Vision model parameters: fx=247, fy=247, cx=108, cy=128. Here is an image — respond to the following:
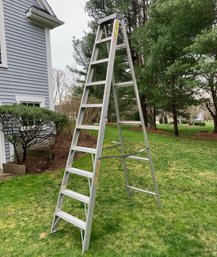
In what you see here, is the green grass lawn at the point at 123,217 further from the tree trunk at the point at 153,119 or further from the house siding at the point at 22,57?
the tree trunk at the point at 153,119

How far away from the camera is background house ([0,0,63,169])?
23.6ft

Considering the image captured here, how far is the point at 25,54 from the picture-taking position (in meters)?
7.88

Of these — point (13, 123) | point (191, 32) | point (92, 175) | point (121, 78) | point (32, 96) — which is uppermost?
point (191, 32)

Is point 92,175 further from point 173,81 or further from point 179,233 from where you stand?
point 173,81

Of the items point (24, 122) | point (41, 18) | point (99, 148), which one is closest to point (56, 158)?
point (24, 122)

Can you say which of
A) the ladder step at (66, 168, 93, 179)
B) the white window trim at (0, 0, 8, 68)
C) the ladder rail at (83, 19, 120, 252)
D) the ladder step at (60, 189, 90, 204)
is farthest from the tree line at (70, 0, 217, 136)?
the ladder step at (60, 189, 90, 204)

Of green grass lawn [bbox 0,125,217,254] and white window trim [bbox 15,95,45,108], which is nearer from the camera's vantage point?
green grass lawn [bbox 0,125,217,254]

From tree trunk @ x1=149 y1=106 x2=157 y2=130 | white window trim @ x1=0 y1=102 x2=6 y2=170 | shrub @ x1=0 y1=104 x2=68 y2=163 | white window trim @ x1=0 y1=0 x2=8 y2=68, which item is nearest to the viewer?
shrub @ x1=0 y1=104 x2=68 y2=163

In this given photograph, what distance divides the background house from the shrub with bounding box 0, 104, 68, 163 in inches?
24.4

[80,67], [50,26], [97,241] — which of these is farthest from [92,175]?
[80,67]

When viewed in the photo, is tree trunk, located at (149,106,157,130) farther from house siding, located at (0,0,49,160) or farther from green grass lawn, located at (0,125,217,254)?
green grass lawn, located at (0,125,217,254)

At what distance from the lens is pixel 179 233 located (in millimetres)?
3043

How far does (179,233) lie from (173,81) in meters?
9.97

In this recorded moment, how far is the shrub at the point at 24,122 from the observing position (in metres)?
6.10
